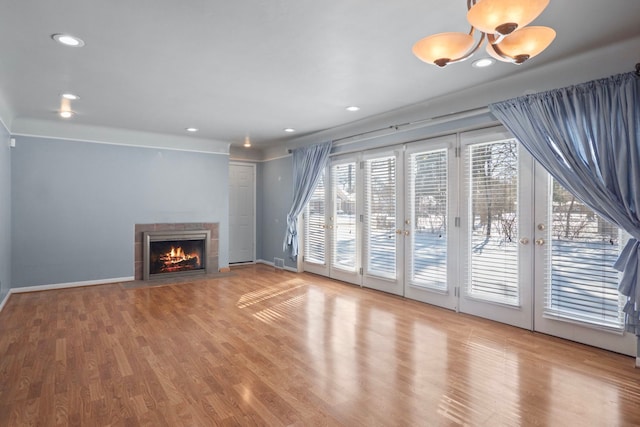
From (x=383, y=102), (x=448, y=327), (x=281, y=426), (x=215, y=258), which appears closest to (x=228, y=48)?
(x=383, y=102)

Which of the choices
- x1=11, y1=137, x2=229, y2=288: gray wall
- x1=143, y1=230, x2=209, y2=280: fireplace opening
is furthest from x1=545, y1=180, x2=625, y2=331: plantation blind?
x1=11, y1=137, x2=229, y2=288: gray wall

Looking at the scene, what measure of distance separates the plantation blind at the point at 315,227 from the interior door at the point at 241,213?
1776 mm

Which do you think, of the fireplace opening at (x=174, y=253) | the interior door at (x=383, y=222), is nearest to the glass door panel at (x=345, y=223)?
the interior door at (x=383, y=222)

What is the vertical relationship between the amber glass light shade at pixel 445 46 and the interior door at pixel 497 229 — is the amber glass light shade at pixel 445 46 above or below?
above

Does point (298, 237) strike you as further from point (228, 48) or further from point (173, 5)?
point (173, 5)

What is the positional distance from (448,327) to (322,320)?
1.35 meters

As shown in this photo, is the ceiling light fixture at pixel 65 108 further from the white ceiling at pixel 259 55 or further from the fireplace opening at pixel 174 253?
the fireplace opening at pixel 174 253

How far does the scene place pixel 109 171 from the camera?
5.90m

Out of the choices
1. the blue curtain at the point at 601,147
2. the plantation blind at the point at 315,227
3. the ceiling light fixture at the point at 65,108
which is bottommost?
the plantation blind at the point at 315,227

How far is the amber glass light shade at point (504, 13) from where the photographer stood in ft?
5.13

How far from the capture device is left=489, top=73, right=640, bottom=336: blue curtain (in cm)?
281

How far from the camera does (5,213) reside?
4711mm

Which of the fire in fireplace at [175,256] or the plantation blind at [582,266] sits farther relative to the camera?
the fire in fireplace at [175,256]

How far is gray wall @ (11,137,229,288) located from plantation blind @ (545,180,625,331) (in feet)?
18.8
